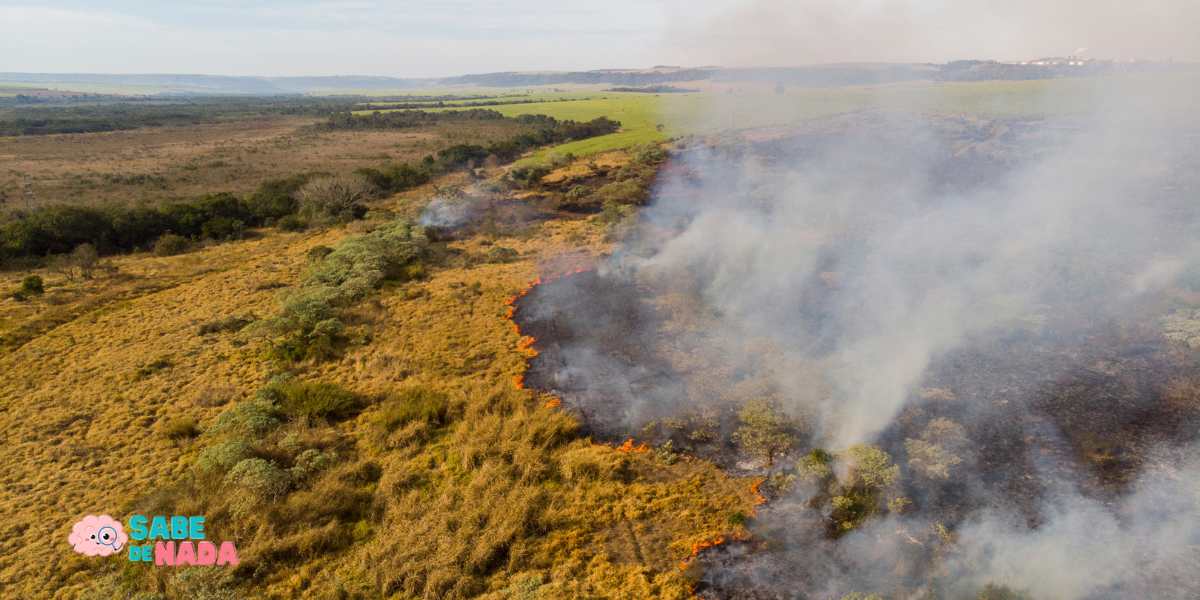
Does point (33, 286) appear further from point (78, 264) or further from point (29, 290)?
point (78, 264)

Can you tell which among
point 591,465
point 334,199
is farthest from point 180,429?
point 334,199

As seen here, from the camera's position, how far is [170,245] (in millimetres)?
45438

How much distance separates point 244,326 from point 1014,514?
3414 cm

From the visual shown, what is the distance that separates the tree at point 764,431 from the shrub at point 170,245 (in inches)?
1821

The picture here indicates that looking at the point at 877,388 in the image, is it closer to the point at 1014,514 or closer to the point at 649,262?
the point at 1014,514

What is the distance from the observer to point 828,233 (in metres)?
42.8

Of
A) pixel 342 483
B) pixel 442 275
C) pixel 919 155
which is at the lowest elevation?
pixel 342 483

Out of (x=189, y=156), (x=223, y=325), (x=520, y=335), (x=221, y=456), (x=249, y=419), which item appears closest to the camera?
(x=221, y=456)

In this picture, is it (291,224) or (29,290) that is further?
(291,224)

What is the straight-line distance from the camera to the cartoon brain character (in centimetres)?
1574

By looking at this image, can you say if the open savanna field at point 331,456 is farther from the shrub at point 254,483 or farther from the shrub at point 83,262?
the shrub at point 83,262

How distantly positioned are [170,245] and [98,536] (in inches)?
1454

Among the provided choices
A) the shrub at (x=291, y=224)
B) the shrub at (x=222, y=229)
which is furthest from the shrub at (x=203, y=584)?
the shrub at (x=291, y=224)

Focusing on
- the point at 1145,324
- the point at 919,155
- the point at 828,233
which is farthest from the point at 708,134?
the point at 1145,324
